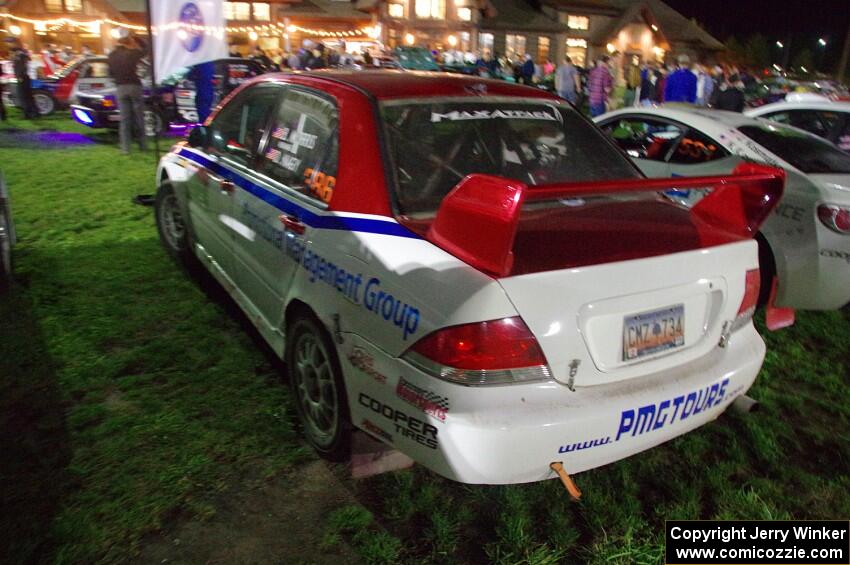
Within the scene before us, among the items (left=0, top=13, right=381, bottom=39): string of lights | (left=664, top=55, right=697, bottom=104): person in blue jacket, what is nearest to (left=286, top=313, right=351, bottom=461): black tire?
(left=664, top=55, right=697, bottom=104): person in blue jacket

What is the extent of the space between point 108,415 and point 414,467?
5.01 ft

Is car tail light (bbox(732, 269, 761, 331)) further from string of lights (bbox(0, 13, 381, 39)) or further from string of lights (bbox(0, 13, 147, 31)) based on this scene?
string of lights (bbox(0, 13, 147, 31))

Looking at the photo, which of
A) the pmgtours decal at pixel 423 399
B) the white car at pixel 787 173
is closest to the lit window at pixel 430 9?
the white car at pixel 787 173

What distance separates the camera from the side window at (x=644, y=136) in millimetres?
5262

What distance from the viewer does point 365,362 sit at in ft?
7.54

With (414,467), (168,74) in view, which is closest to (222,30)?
(168,74)

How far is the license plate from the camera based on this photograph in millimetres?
2127

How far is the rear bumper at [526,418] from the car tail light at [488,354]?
36 millimetres

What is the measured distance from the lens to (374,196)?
2455mm

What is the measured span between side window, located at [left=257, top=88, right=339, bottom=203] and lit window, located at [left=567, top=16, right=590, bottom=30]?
3668 centimetres

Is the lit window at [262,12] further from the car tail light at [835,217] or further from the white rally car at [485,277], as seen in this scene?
the car tail light at [835,217]

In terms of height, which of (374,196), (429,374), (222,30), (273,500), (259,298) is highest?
(222,30)

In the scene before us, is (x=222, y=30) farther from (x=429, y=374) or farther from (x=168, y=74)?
(x=429, y=374)

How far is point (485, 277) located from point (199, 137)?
3.03 m
